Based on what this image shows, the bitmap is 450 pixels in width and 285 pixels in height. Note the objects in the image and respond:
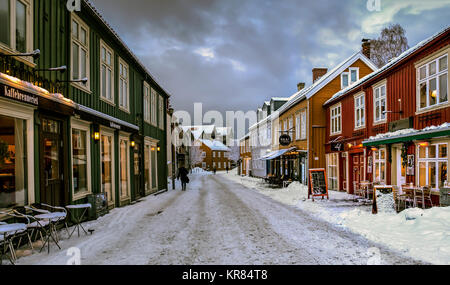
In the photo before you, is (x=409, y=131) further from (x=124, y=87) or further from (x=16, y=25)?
(x=16, y=25)

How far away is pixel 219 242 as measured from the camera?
654cm

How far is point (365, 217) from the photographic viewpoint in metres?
8.88

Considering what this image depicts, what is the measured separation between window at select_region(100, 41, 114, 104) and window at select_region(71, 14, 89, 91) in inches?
48.2

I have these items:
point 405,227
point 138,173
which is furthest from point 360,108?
point 138,173

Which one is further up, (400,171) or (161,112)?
(161,112)

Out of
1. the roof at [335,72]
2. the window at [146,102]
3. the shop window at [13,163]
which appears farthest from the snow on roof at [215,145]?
the shop window at [13,163]

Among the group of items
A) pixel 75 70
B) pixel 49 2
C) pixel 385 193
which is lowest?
pixel 385 193

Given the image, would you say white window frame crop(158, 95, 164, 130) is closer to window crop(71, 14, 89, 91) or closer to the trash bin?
window crop(71, 14, 89, 91)

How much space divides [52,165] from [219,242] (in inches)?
188

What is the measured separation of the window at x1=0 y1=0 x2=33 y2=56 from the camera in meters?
6.18

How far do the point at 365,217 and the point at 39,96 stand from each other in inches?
353

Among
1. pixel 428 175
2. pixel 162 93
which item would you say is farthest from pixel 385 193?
pixel 162 93

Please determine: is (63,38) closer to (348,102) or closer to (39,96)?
(39,96)
